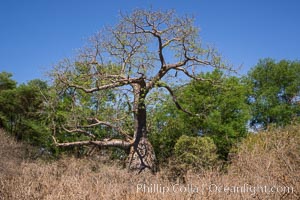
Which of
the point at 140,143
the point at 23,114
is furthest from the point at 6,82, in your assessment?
the point at 140,143

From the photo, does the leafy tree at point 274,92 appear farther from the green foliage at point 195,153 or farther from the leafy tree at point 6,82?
the leafy tree at point 6,82

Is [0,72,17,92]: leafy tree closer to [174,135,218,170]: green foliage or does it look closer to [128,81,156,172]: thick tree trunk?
[128,81,156,172]: thick tree trunk

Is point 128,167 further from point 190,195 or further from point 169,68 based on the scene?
point 190,195

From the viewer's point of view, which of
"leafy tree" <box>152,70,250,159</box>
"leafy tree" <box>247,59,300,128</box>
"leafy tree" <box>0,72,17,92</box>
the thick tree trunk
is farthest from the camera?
"leafy tree" <box>247,59,300,128</box>

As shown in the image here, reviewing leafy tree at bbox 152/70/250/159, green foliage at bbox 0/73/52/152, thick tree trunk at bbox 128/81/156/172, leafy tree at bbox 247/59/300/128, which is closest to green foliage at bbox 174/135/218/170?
thick tree trunk at bbox 128/81/156/172

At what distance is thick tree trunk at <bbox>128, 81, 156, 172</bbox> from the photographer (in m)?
12.1

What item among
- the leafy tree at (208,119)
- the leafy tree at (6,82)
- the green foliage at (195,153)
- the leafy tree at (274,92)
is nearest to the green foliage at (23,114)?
the leafy tree at (6,82)

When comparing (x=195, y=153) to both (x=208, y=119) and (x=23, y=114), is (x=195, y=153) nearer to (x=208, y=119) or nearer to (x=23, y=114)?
(x=208, y=119)

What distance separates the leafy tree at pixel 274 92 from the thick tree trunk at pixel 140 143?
1524 centimetres

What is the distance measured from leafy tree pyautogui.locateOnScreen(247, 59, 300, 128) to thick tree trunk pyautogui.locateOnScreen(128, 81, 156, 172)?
15242 millimetres

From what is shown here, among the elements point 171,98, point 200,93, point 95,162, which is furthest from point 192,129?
point 95,162

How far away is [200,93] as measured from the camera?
18422 millimetres

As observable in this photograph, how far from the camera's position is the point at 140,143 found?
12.4 metres

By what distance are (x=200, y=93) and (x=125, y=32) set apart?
774 centimetres
